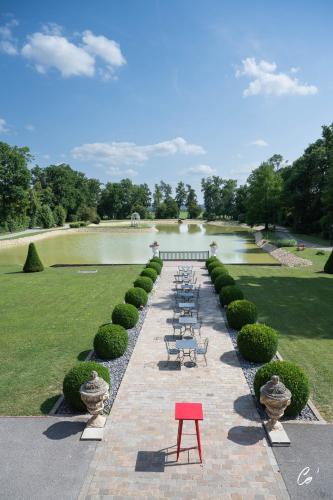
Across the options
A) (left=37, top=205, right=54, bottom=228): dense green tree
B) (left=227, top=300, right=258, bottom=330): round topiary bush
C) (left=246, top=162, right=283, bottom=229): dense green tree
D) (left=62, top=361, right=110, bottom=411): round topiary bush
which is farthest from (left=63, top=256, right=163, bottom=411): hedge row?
(left=37, top=205, right=54, bottom=228): dense green tree

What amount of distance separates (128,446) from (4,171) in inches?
2011

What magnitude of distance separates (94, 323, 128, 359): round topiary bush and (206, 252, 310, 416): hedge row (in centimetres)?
316

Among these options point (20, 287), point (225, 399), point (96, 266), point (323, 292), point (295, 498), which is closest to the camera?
point (295, 498)

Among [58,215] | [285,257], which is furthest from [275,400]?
[58,215]

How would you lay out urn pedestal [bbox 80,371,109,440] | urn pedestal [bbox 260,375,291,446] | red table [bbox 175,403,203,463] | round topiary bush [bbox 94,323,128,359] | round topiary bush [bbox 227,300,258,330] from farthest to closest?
round topiary bush [bbox 227,300,258,330] → round topiary bush [bbox 94,323,128,359] → urn pedestal [bbox 80,371,109,440] → urn pedestal [bbox 260,375,291,446] → red table [bbox 175,403,203,463]

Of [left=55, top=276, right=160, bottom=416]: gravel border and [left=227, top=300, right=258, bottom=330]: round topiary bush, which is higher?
[left=227, top=300, right=258, bottom=330]: round topiary bush

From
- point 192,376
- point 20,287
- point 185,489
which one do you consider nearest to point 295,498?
point 185,489

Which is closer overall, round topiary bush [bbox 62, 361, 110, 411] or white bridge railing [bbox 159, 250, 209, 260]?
round topiary bush [bbox 62, 361, 110, 411]

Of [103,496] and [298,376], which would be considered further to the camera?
[298,376]

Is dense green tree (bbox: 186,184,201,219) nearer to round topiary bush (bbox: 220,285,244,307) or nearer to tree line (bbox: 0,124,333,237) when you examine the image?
tree line (bbox: 0,124,333,237)

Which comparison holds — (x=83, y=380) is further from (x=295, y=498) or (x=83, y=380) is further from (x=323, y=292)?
(x=323, y=292)

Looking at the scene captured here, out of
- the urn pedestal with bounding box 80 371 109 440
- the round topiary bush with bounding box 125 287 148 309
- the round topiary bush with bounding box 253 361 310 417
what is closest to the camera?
the urn pedestal with bounding box 80 371 109 440

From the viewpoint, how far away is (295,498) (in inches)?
185

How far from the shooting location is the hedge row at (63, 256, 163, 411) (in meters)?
6.75
